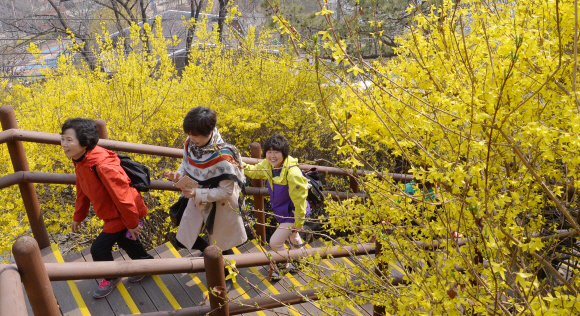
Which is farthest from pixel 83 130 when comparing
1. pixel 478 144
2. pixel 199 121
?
pixel 478 144

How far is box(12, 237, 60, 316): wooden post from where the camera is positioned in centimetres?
145

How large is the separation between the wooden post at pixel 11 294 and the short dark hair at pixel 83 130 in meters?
1.27

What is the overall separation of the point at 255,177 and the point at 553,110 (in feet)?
7.02

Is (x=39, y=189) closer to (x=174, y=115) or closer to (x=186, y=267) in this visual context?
(x=174, y=115)

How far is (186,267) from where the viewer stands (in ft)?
6.73

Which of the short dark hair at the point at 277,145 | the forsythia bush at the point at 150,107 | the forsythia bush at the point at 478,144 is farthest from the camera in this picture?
the forsythia bush at the point at 150,107

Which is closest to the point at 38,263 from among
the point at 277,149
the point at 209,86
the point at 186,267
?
the point at 186,267

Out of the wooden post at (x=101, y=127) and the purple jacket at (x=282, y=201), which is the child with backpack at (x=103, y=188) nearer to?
the wooden post at (x=101, y=127)

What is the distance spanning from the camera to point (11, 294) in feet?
4.37

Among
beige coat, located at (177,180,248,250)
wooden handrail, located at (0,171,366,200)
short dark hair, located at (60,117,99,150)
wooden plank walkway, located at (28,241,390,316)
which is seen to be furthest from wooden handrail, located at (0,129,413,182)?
wooden plank walkway, located at (28,241,390,316)

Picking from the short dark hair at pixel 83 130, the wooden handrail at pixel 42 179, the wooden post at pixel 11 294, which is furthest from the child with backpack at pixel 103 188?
the wooden post at pixel 11 294

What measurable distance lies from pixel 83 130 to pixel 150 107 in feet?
8.92

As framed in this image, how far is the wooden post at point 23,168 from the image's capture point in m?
2.96

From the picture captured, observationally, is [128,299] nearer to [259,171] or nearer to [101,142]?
[101,142]
